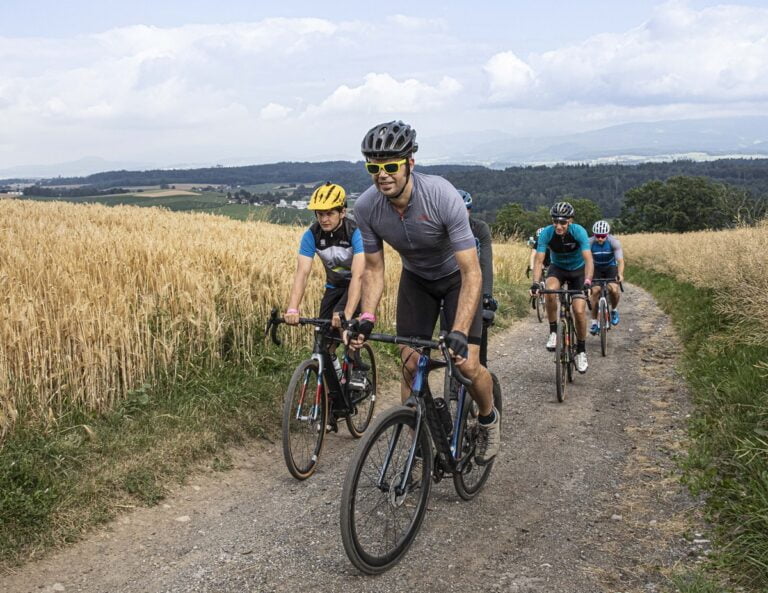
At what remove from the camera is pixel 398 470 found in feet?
14.1

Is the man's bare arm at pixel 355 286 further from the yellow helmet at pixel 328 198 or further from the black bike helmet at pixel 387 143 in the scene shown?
the black bike helmet at pixel 387 143

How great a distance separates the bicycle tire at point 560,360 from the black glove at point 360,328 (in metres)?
4.47

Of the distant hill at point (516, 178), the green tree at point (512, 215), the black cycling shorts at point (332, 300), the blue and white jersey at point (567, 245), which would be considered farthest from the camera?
the green tree at point (512, 215)

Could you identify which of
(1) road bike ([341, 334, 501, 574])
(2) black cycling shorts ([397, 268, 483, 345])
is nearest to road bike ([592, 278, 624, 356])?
(2) black cycling shorts ([397, 268, 483, 345])

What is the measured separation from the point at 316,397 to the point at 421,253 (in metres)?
2.00

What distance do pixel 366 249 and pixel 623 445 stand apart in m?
3.62

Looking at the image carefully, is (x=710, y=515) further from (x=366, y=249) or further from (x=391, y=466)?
(x=366, y=249)

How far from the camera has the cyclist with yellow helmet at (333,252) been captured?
6.26m

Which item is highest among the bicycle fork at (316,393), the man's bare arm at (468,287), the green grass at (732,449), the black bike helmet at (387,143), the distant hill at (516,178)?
the distant hill at (516,178)

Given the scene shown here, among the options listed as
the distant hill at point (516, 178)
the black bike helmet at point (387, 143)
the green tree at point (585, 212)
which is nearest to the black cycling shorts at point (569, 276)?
the black bike helmet at point (387, 143)

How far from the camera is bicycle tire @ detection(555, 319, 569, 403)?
8.42m

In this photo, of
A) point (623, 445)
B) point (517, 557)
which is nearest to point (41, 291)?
point (517, 557)

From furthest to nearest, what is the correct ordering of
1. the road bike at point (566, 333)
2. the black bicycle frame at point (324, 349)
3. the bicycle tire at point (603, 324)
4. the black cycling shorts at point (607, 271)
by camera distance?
the black cycling shorts at point (607, 271) < the bicycle tire at point (603, 324) < the road bike at point (566, 333) < the black bicycle frame at point (324, 349)

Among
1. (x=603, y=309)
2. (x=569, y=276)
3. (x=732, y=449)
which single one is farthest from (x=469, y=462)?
(x=603, y=309)
